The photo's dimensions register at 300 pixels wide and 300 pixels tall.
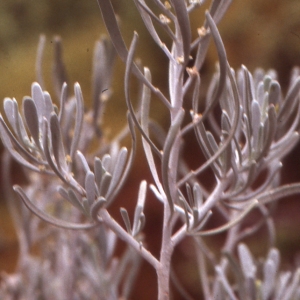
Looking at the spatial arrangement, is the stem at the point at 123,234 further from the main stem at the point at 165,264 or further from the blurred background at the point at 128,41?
the blurred background at the point at 128,41

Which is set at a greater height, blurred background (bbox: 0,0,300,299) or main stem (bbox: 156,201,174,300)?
blurred background (bbox: 0,0,300,299)

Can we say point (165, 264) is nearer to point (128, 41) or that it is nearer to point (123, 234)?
point (123, 234)

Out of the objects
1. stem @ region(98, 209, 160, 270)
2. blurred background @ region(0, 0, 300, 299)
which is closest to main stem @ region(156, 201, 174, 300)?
stem @ region(98, 209, 160, 270)

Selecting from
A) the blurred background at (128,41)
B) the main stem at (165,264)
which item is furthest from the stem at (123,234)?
the blurred background at (128,41)

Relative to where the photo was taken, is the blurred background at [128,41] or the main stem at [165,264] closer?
the main stem at [165,264]

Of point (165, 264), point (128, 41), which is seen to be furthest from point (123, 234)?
point (128, 41)

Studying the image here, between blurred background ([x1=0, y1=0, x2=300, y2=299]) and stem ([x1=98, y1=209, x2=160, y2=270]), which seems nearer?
stem ([x1=98, y1=209, x2=160, y2=270])

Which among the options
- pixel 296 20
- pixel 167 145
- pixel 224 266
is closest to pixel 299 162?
pixel 296 20

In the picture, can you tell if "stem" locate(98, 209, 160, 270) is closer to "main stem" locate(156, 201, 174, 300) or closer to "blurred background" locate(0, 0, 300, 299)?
"main stem" locate(156, 201, 174, 300)

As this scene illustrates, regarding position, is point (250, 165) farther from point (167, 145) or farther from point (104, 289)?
point (104, 289)
